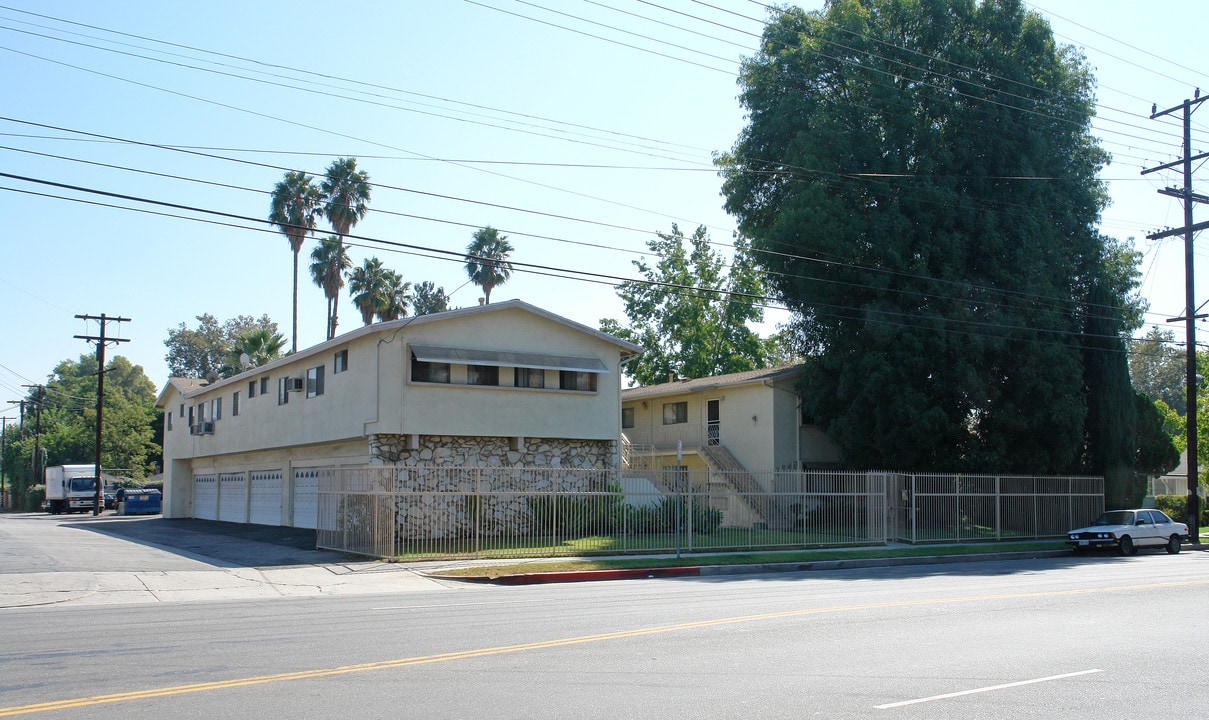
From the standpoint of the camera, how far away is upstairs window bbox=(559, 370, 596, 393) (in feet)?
100.0

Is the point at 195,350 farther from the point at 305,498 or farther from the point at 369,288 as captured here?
the point at 305,498

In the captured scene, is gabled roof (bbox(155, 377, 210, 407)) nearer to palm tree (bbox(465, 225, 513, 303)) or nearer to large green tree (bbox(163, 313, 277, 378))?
palm tree (bbox(465, 225, 513, 303))

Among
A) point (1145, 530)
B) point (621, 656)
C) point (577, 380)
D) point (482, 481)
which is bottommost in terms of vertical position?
point (1145, 530)

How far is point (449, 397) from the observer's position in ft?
92.5

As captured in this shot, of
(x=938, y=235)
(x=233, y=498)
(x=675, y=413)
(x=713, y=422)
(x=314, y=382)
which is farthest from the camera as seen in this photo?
(x=675, y=413)

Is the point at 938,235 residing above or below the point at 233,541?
above

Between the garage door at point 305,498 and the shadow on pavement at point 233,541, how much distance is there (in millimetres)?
599

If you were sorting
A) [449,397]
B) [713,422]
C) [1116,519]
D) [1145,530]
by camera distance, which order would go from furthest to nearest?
[713,422], [1116,519], [1145,530], [449,397]

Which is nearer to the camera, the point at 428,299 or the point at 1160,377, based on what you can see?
the point at 428,299

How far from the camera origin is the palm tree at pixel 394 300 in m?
60.3

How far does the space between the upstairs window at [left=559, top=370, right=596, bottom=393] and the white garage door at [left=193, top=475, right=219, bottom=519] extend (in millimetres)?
20883

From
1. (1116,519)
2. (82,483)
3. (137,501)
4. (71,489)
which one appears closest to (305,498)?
(137,501)

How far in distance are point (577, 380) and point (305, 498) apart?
1084cm

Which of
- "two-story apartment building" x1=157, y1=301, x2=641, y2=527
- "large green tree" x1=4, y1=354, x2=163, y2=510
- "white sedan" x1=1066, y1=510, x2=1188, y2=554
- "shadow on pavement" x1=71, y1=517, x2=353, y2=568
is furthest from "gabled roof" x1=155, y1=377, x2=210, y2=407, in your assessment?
"white sedan" x1=1066, y1=510, x2=1188, y2=554
